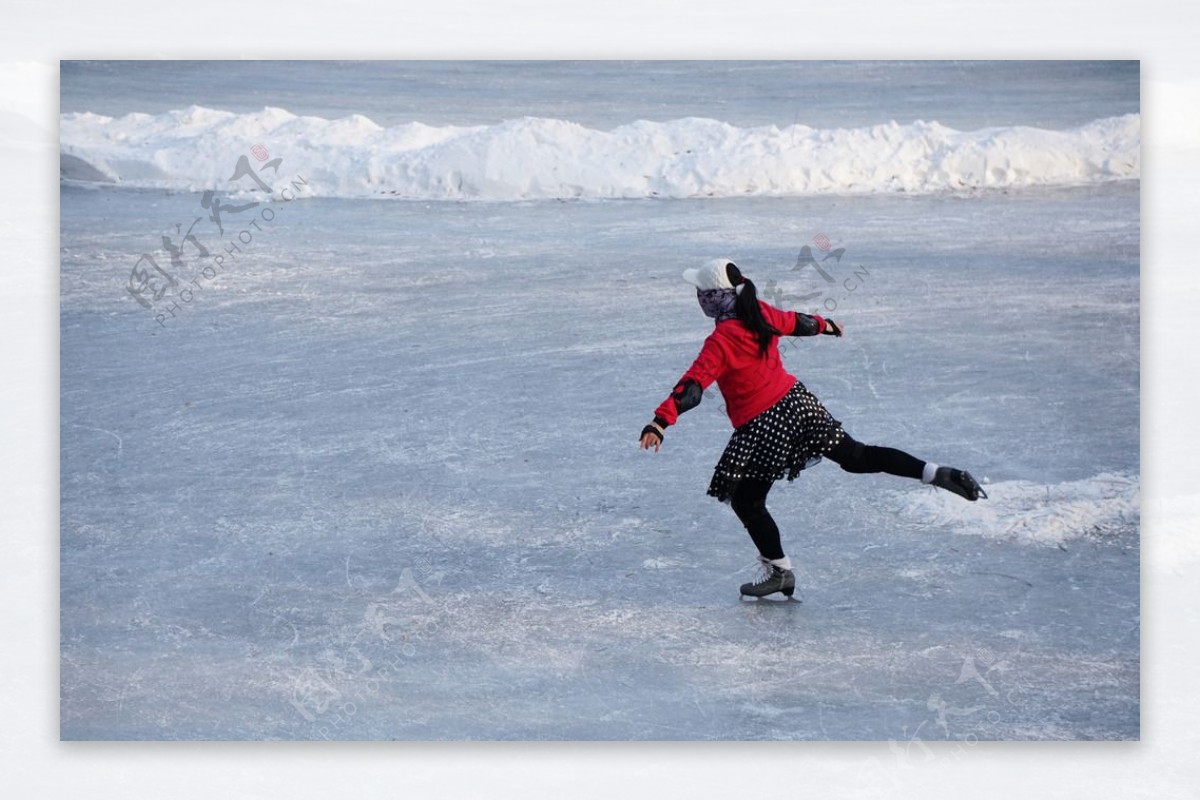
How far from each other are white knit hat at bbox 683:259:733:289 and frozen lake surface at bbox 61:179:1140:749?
1.25 ft

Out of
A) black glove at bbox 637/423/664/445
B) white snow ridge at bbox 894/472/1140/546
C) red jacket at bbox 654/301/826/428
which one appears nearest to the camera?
black glove at bbox 637/423/664/445

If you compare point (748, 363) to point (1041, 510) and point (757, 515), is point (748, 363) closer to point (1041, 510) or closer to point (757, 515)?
point (757, 515)

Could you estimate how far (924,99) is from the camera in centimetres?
526

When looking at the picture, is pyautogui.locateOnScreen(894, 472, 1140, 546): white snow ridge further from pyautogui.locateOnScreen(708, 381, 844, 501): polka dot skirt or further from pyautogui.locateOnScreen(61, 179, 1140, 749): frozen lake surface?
pyautogui.locateOnScreen(708, 381, 844, 501): polka dot skirt

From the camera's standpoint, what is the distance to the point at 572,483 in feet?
17.1

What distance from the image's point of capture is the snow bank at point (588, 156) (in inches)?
209

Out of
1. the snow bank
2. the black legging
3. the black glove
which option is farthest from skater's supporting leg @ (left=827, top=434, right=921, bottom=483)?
the snow bank

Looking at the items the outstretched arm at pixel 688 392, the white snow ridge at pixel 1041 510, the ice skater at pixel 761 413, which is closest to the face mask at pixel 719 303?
the ice skater at pixel 761 413

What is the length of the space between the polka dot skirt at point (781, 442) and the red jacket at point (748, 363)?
0.12ft

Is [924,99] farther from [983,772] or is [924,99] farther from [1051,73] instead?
[983,772]

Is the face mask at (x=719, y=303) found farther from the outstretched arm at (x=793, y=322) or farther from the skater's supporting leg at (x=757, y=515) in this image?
the skater's supporting leg at (x=757, y=515)

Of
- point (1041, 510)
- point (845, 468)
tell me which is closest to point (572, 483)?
point (845, 468)

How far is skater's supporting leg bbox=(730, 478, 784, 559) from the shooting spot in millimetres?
4961

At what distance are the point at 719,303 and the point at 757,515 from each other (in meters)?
0.66
